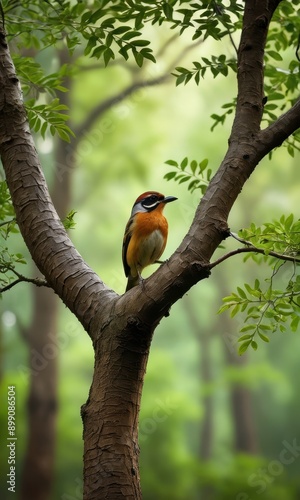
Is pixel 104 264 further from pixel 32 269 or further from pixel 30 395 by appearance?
pixel 30 395

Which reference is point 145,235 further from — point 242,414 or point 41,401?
point 242,414

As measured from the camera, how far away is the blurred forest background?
4180 mm

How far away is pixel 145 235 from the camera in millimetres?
1691

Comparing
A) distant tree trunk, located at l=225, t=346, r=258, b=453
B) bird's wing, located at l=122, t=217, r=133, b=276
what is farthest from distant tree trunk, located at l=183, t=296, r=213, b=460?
bird's wing, located at l=122, t=217, r=133, b=276

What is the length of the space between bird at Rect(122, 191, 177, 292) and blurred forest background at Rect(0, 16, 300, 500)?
7.31 feet

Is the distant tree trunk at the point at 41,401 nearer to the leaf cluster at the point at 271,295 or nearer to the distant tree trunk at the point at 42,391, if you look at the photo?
the distant tree trunk at the point at 42,391

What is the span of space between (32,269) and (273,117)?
9.62 ft

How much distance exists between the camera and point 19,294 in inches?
180

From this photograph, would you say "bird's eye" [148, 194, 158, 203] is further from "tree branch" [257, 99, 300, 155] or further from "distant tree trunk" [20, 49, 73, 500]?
"distant tree trunk" [20, 49, 73, 500]

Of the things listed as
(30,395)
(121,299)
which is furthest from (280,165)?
(121,299)

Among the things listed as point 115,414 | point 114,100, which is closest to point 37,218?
point 115,414

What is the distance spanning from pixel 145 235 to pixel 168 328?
10.4ft

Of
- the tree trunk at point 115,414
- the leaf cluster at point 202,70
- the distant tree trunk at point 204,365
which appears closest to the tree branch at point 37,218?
the tree trunk at point 115,414

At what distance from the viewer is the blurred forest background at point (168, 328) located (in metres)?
4.18
